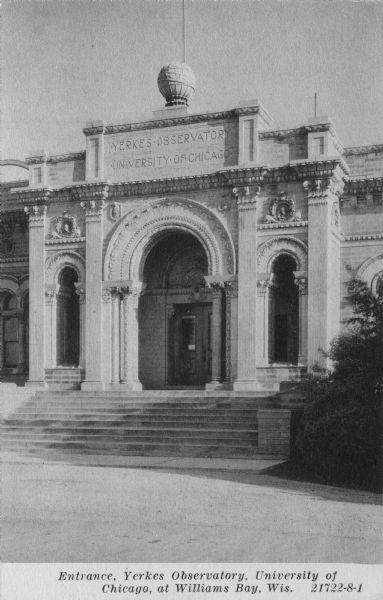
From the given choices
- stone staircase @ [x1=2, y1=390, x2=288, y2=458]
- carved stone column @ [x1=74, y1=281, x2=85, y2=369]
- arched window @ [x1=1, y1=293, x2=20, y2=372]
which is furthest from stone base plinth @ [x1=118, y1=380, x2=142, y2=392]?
arched window @ [x1=1, y1=293, x2=20, y2=372]

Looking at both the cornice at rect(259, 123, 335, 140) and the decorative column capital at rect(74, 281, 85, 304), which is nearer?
the cornice at rect(259, 123, 335, 140)

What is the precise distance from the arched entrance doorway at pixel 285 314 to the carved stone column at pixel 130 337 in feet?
13.5

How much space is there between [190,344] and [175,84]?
798 centimetres

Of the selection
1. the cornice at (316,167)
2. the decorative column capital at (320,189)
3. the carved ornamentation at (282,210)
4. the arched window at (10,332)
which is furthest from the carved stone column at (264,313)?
the arched window at (10,332)

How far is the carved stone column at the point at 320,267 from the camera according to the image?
21906 millimetres

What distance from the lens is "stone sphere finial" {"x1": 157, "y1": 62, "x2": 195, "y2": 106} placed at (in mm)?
24594

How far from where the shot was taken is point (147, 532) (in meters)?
10.9

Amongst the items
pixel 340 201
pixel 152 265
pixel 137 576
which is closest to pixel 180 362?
pixel 152 265

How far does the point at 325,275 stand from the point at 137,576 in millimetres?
14180

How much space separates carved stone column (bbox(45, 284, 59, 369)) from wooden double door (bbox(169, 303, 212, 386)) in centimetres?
363

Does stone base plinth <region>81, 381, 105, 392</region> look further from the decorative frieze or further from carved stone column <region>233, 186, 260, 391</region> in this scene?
the decorative frieze

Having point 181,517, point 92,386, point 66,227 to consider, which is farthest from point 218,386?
point 181,517

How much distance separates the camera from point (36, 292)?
25266mm

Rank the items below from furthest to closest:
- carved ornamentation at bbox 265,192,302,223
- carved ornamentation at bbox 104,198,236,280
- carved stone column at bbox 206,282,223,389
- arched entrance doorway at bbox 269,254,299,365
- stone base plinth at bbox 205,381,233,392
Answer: arched entrance doorway at bbox 269,254,299,365
carved ornamentation at bbox 104,198,236,280
carved stone column at bbox 206,282,223,389
stone base plinth at bbox 205,381,233,392
carved ornamentation at bbox 265,192,302,223
